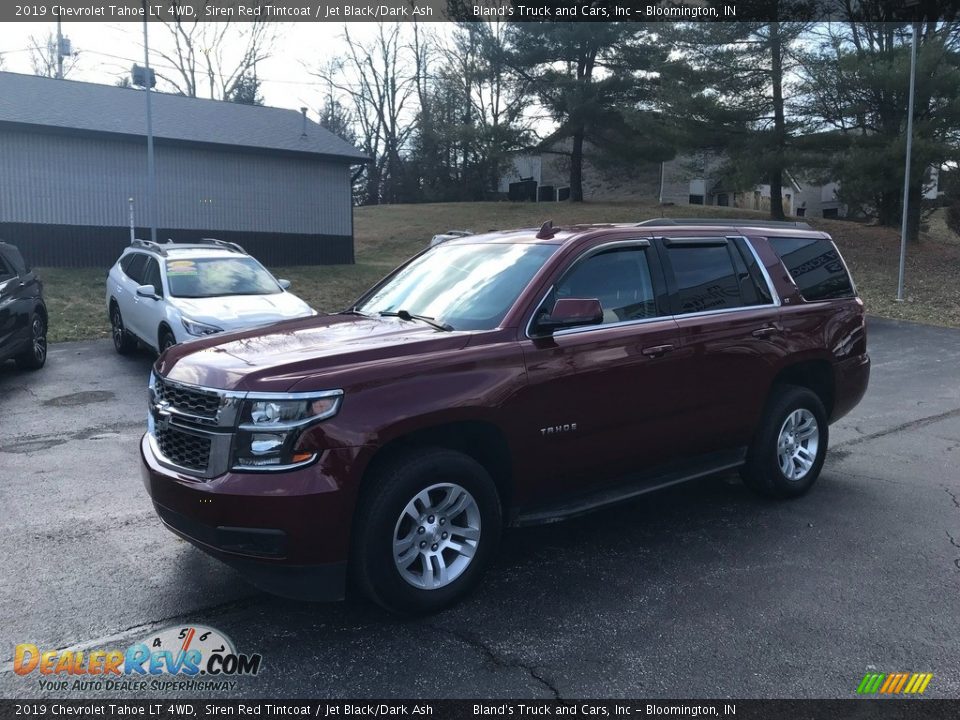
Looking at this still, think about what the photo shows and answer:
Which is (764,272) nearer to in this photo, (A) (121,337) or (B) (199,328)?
(B) (199,328)

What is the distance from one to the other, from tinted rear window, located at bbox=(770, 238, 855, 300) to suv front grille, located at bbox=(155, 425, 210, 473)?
4291 mm

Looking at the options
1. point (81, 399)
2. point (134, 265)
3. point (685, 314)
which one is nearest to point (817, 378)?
point (685, 314)

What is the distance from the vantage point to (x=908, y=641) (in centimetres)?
390

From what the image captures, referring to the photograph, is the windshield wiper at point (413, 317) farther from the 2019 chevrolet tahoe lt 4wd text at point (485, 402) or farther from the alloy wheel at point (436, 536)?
the alloy wheel at point (436, 536)

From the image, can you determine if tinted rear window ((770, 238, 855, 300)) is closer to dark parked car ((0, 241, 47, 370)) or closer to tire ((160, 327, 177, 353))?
tire ((160, 327, 177, 353))

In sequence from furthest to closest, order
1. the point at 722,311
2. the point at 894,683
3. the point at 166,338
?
the point at 166,338
the point at 722,311
the point at 894,683

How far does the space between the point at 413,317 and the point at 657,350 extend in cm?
148

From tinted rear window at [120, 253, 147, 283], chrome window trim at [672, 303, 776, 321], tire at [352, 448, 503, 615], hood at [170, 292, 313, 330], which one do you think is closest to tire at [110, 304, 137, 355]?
tinted rear window at [120, 253, 147, 283]

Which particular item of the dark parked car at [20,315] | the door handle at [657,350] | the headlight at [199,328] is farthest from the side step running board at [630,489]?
the dark parked car at [20,315]

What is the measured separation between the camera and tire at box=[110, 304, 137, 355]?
12.7 meters

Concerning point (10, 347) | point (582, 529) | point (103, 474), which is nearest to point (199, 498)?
point (582, 529)

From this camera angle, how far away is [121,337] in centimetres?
1281

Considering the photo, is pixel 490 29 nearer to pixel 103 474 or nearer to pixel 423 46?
pixel 423 46

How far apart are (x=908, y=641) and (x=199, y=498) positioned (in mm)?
3356
